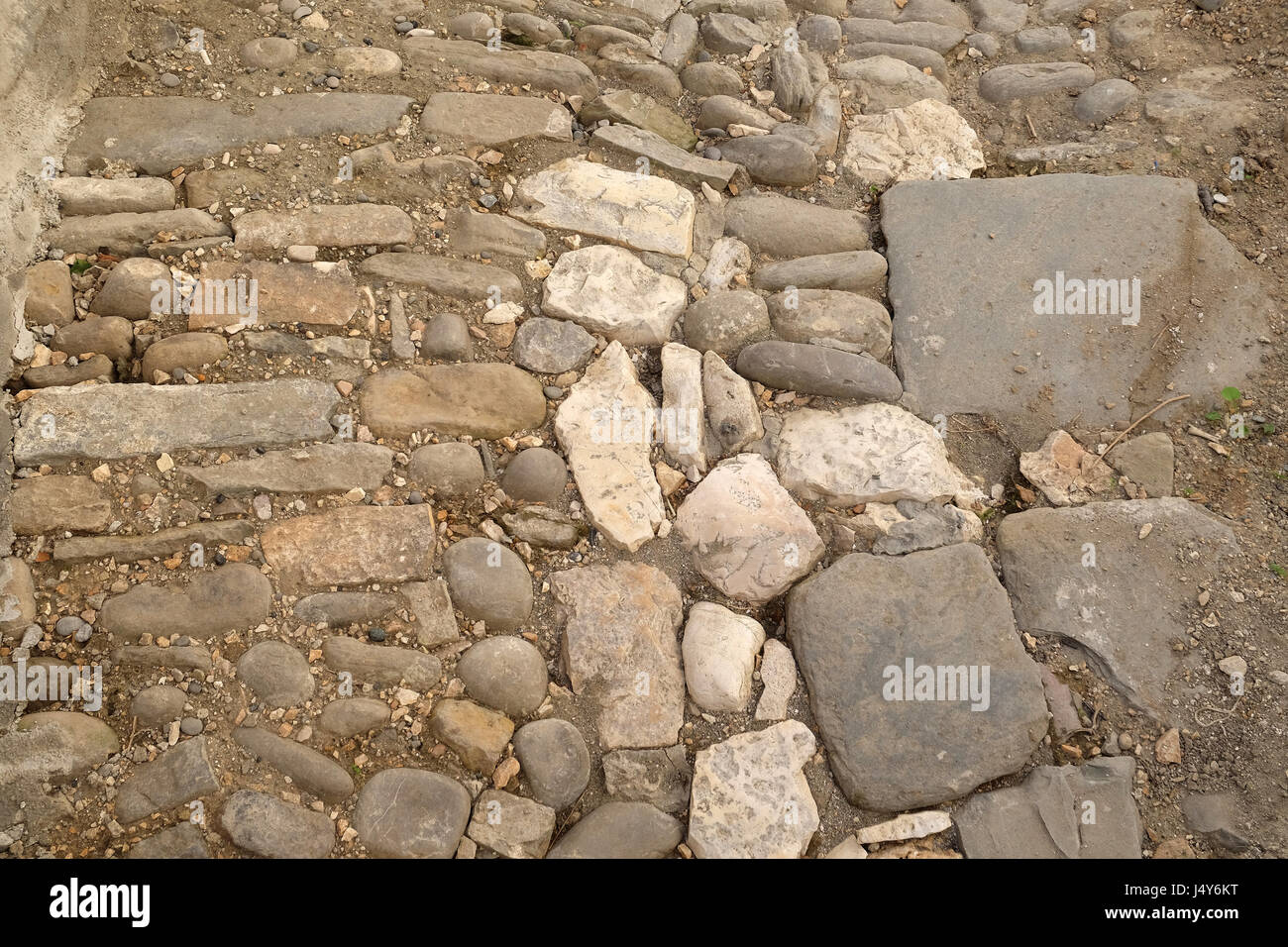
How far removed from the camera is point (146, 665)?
3.09 metres

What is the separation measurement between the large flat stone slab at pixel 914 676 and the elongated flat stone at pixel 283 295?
2.23 m

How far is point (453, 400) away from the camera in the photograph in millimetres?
3662

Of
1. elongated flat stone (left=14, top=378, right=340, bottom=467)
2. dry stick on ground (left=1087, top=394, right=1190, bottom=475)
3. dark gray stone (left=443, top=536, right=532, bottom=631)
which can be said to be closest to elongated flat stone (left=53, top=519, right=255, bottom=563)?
elongated flat stone (left=14, top=378, right=340, bottom=467)

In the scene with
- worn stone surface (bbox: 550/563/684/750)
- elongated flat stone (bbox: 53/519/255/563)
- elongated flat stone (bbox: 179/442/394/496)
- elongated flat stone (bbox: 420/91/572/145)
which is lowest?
worn stone surface (bbox: 550/563/684/750)

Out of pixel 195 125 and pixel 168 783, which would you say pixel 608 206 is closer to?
pixel 195 125

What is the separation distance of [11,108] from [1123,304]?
487 centimetres

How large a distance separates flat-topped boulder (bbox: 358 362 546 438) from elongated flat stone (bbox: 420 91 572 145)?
51.6 inches

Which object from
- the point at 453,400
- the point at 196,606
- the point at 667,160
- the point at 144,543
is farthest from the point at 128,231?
the point at 667,160

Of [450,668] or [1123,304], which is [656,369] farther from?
[1123,304]

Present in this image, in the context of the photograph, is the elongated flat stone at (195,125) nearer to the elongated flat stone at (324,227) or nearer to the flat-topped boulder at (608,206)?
the elongated flat stone at (324,227)

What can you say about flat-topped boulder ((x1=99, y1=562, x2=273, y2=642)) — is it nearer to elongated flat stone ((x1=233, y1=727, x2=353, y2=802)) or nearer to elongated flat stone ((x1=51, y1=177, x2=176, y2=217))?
elongated flat stone ((x1=233, y1=727, x2=353, y2=802))

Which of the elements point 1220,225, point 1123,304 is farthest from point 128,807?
point 1220,225

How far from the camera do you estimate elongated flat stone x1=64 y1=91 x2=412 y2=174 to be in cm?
396

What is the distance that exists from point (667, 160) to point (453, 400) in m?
1.75
